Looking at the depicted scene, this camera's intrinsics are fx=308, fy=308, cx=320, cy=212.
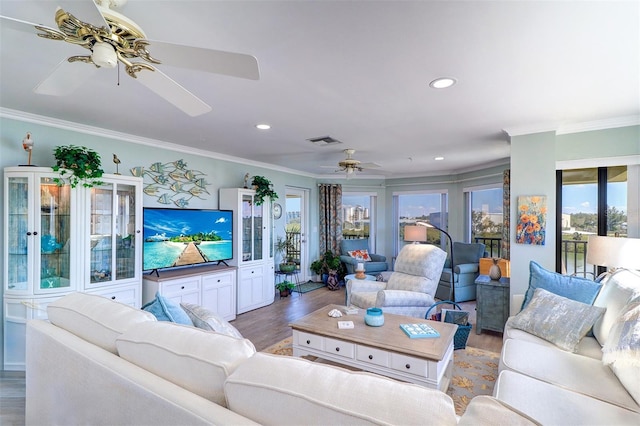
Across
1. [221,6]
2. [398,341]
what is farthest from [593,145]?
[221,6]

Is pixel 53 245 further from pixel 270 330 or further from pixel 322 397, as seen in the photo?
pixel 322 397

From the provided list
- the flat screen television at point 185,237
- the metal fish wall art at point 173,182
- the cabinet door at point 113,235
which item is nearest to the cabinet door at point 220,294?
the flat screen television at point 185,237

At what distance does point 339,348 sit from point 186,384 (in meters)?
1.58

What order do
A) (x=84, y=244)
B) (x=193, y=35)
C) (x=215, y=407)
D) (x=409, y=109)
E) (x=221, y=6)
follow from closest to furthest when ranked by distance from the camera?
(x=215, y=407) → (x=221, y=6) → (x=193, y=35) → (x=409, y=109) → (x=84, y=244)

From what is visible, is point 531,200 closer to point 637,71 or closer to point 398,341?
point 637,71

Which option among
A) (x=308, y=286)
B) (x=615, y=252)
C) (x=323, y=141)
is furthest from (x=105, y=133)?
(x=615, y=252)

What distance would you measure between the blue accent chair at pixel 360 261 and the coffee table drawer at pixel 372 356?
12.3 ft

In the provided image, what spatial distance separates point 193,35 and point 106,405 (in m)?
1.72

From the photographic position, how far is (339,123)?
3127 millimetres

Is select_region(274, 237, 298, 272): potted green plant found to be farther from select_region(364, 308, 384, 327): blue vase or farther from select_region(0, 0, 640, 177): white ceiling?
select_region(364, 308, 384, 327): blue vase

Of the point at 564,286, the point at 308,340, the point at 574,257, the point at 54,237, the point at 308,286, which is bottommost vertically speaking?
the point at 308,286

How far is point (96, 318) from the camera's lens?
4.58ft

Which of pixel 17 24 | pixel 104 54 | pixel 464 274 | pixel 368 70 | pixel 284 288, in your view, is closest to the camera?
pixel 17 24

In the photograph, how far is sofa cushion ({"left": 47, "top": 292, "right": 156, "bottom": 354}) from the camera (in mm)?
1310
